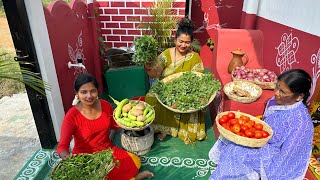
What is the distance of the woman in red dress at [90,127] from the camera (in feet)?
8.60

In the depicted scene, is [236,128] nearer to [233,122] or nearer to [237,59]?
[233,122]

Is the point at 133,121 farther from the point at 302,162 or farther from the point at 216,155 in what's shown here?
the point at 302,162

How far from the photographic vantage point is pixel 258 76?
3873 millimetres

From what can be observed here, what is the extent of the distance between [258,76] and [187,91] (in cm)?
131

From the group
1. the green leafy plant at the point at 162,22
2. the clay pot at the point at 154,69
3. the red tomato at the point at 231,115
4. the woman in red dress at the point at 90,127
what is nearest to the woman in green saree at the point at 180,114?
the clay pot at the point at 154,69

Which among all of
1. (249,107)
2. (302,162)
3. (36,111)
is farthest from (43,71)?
(302,162)

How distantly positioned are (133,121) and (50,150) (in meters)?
1.55

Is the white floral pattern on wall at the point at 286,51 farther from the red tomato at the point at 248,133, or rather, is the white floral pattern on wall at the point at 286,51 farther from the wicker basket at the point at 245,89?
the red tomato at the point at 248,133

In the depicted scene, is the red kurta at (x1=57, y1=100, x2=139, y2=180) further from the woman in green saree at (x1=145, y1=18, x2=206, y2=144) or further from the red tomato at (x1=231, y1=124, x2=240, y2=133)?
the red tomato at (x1=231, y1=124, x2=240, y2=133)

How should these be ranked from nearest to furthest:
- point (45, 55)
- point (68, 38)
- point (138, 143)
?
1. point (45, 55)
2. point (138, 143)
3. point (68, 38)

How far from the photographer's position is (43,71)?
3180 millimetres

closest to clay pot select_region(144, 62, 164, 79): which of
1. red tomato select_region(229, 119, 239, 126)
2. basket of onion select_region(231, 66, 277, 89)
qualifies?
basket of onion select_region(231, 66, 277, 89)

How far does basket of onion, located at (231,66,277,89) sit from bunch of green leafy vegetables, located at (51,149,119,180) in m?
2.53

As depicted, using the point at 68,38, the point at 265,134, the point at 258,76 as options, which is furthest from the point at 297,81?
the point at 68,38
